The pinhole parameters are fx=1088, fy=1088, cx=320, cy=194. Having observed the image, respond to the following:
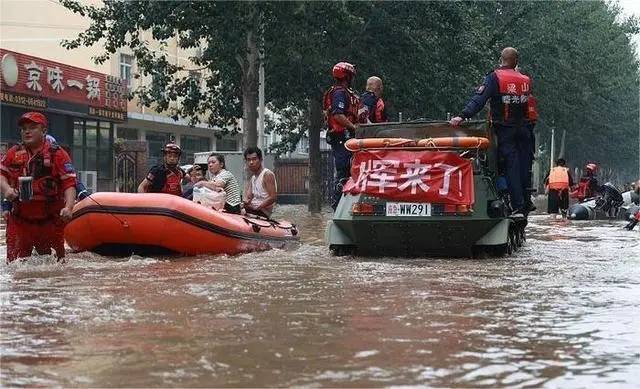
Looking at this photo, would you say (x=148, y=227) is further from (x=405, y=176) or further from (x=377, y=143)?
(x=405, y=176)

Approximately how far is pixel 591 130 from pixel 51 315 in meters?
56.3

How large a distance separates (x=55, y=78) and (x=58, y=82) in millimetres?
244

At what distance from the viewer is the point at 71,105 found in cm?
3459

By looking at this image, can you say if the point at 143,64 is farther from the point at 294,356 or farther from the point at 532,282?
the point at 294,356

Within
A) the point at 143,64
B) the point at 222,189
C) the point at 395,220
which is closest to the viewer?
the point at 395,220

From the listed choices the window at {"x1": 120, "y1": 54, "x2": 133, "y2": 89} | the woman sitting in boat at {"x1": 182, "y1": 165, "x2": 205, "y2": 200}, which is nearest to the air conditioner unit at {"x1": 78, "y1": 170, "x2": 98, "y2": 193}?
the window at {"x1": 120, "y1": 54, "x2": 133, "y2": 89}

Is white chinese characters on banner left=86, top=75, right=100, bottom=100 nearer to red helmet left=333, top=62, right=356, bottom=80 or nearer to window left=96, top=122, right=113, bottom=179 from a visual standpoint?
window left=96, top=122, right=113, bottom=179

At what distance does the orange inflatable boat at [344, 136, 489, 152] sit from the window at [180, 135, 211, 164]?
126 feet

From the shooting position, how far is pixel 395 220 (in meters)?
11.3

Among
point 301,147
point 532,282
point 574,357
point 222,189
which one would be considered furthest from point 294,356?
point 301,147

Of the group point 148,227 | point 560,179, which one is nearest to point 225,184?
point 148,227

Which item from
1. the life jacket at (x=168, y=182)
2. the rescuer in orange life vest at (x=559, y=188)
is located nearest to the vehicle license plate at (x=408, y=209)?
the life jacket at (x=168, y=182)

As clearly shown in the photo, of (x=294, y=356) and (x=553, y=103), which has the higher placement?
(x=553, y=103)

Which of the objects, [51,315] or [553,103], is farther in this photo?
[553,103]
